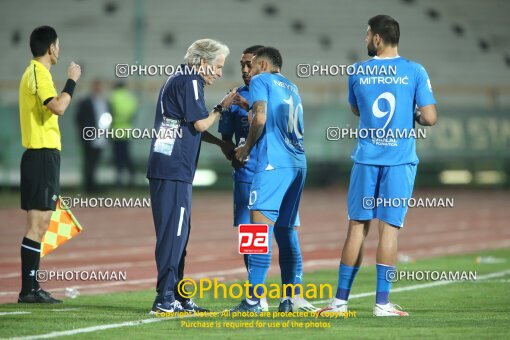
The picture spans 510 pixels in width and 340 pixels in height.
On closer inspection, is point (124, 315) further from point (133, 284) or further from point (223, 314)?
point (133, 284)

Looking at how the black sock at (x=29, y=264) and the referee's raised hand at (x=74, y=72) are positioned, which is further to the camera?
the black sock at (x=29, y=264)

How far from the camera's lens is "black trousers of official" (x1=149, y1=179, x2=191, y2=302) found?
8859 mm

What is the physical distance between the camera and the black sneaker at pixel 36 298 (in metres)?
9.78

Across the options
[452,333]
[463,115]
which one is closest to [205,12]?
[463,115]

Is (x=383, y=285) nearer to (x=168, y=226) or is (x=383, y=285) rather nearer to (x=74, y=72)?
(x=168, y=226)

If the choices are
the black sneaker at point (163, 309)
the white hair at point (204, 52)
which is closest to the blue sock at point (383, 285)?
the black sneaker at point (163, 309)

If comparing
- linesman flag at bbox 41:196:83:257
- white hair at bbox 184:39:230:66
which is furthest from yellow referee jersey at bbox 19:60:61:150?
white hair at bbox 184:39:230:66

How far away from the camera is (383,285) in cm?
874

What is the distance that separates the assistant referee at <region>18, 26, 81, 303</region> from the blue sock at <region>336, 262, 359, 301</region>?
8.67 feet

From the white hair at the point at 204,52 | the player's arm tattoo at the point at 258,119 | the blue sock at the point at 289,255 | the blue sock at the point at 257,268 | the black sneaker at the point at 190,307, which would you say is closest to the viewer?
the player's arm tattoo at the point at 258,119

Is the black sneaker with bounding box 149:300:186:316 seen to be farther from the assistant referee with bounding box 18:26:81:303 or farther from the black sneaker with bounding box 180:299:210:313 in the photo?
the assistant referee with bounding box 18:26:81:303

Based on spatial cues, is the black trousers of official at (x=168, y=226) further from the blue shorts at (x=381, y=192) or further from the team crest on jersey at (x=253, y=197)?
the blue shorts at (x=381, y=192)

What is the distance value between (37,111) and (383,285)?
11.4ft

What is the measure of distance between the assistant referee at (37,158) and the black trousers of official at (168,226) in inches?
57.0
